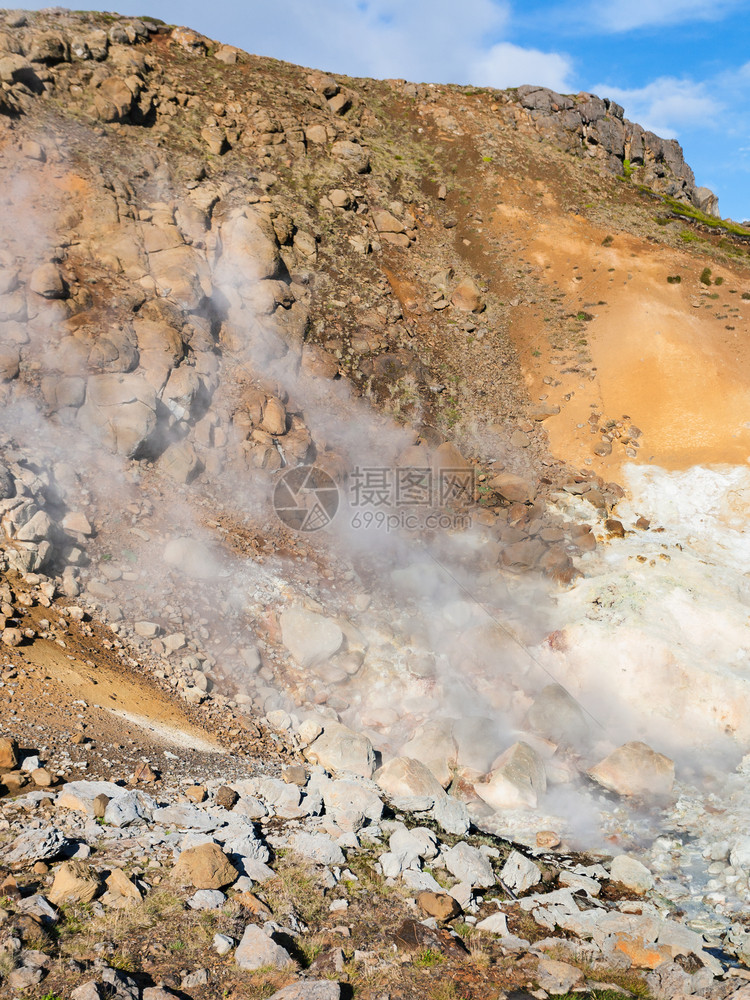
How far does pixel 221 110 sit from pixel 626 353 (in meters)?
17.4

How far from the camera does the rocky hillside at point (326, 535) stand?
7.50 meters

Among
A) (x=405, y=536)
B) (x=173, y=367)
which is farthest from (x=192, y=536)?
(x=405, y=536)

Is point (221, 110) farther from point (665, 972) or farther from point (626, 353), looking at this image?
point (665, 972)

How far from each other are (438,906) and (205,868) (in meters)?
2.90

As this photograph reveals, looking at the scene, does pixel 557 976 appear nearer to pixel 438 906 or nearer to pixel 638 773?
pixel 438 906

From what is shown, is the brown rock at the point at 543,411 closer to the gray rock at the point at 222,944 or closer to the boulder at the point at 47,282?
the boulder at the point at 47,282

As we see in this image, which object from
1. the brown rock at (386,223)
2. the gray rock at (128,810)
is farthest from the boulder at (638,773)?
the brown rock at (386,223)

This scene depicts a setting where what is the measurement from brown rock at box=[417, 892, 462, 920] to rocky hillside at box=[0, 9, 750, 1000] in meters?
0.04

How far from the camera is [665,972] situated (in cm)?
757

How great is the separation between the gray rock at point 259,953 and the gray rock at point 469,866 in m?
3.06

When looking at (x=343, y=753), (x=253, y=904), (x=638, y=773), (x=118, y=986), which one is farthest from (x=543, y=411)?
(x=118, y=986)

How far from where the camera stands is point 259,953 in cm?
643

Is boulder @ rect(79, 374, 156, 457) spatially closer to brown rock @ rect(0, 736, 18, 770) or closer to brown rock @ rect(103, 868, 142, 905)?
brown rock @ rect(0, 736, 18, 770)

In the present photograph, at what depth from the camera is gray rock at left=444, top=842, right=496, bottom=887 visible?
884 centimetres
